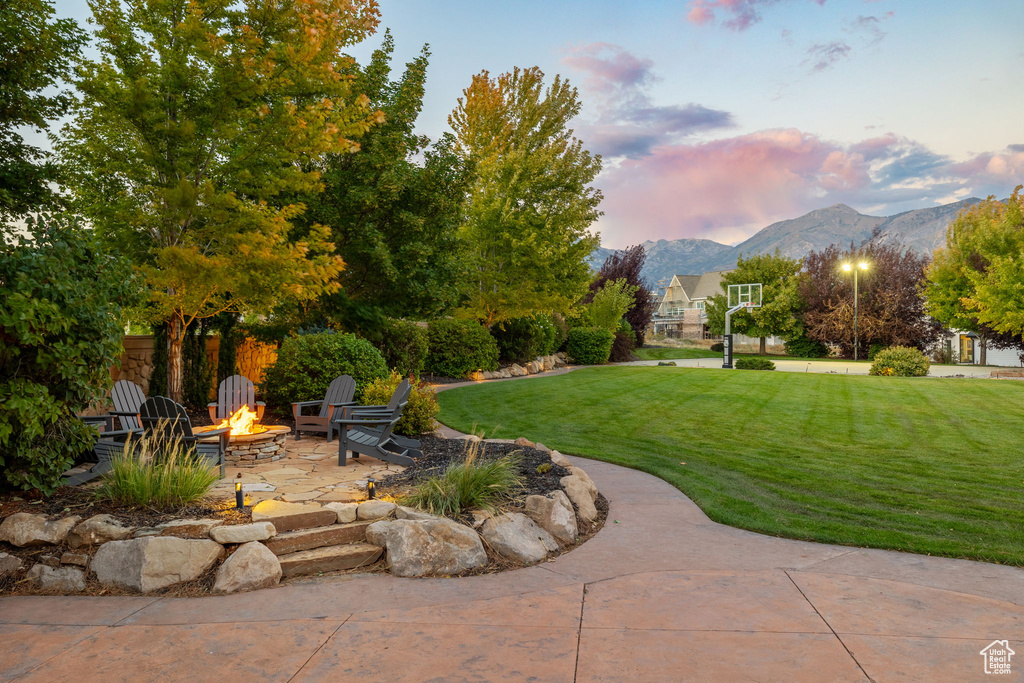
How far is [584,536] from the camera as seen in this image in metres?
5.34

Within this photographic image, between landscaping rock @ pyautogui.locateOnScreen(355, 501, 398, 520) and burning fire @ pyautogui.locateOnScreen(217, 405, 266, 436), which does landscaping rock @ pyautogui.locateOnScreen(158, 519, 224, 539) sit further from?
burning fire @ pyautogui.locateOnScreen(217, 405, 266, 436)

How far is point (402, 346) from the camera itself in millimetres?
15641

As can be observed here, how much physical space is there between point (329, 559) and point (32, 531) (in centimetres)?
221

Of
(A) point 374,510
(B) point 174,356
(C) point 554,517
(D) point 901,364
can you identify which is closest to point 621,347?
(D) point 901,364

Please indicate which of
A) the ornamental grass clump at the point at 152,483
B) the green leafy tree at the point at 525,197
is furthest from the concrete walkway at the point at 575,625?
the green leafy tree at the point at 525,197

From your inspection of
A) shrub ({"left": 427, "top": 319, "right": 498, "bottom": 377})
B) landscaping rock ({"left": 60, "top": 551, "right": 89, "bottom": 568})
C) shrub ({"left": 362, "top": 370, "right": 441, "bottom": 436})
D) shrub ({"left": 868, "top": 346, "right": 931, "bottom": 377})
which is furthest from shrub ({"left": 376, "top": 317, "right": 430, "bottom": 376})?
shrub ({"left": 868, "top": 346, "right": 931, "bottom": 377})

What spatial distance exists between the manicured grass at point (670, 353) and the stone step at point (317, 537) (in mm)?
31666

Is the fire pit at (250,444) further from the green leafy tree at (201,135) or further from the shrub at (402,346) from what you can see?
the shrub at (402,346)

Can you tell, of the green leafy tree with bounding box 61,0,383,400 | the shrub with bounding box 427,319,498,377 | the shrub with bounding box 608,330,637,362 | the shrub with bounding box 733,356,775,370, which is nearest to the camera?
the green leafy tree with bounding box 61,0,383,400

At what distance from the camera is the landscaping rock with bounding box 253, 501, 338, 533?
4668 millimetres

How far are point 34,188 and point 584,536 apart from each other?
33.0 feet

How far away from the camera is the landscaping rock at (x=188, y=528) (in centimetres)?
439

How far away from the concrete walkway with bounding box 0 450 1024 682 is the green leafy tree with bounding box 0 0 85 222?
7805 millimetres

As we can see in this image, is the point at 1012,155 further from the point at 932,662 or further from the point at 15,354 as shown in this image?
the point at 15,354
